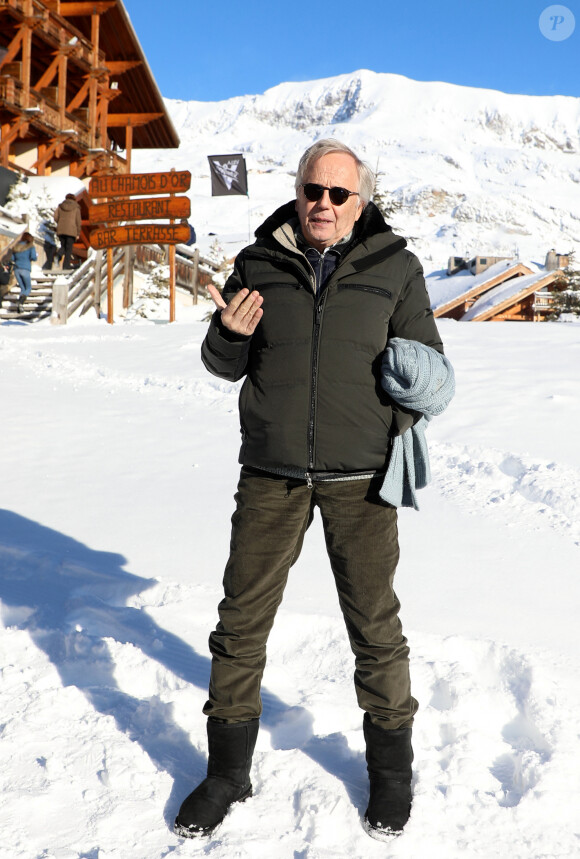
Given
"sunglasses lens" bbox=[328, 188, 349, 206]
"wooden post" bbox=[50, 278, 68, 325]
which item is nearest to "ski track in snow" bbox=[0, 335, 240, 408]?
"wooden post" bbox=[50, 278, 68, 325]

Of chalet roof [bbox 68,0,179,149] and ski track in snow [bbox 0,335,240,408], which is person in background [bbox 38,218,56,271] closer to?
ski track in snow [bbox 0,335,240,408]

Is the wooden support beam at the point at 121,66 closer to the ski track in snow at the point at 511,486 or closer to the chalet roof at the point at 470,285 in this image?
the chalet roof at the point at 470,285

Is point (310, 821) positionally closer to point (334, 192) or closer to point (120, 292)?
point (334, 192)

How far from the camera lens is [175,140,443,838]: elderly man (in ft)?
6.87

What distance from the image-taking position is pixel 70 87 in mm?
24875

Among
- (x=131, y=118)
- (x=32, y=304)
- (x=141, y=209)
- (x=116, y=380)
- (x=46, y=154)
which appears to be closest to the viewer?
(x=116, y=380)

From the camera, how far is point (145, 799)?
7.24 ft

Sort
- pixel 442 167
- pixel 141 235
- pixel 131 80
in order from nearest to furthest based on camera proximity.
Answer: pixel 141 235 → pixel 131 80 → pixel 442 167

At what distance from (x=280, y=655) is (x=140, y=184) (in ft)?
38.6

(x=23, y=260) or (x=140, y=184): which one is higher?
(x=140, y=184)

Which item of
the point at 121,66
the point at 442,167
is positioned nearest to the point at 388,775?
the point at 121,66

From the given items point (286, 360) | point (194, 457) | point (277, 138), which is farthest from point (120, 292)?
point (277, 138)

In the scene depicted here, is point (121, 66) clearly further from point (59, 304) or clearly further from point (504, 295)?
point (504, 295)

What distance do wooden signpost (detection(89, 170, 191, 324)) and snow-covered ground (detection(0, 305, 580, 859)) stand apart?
7.34 metres
